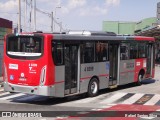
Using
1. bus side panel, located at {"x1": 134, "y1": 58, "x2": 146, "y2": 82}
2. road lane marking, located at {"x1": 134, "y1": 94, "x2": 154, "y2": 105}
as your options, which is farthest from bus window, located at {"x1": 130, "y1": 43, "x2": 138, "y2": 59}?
road lane marking, located at {"x1": 134, "y1": 94, "x2": 154, "y2": 105}

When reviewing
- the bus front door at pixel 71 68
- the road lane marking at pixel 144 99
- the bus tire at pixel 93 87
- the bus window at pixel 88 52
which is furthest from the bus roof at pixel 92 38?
the road lane marking at pixel 144 99

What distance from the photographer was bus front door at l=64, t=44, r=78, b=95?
1571cm

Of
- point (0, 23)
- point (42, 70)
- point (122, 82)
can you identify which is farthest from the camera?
point (0, 23)

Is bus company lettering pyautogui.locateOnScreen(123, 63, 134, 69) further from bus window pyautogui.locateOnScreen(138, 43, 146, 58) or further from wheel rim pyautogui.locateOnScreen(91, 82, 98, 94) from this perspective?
wheel rim pyautogui.locateOnScreen(91, 82, 98, 94)

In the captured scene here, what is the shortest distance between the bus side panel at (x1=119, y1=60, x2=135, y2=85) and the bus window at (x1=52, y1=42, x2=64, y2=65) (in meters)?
5.44

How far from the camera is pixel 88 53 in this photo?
56.4 feet

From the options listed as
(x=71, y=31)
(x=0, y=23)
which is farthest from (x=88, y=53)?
(x=0, y=23)

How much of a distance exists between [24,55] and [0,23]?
26707 millimetres

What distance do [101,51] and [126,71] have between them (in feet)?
9.52

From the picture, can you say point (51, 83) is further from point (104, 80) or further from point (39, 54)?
point (104, 80)

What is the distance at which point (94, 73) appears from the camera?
1769cm

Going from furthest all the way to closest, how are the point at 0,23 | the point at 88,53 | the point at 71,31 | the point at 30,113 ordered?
1. the point at 0,23
2. the point at 71,31
3. the point at 88,53
4. the point at 30,113

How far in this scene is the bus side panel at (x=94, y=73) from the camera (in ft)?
55.1

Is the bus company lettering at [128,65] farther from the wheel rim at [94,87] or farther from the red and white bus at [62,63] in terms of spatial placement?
the wheel rim at [94,87]
